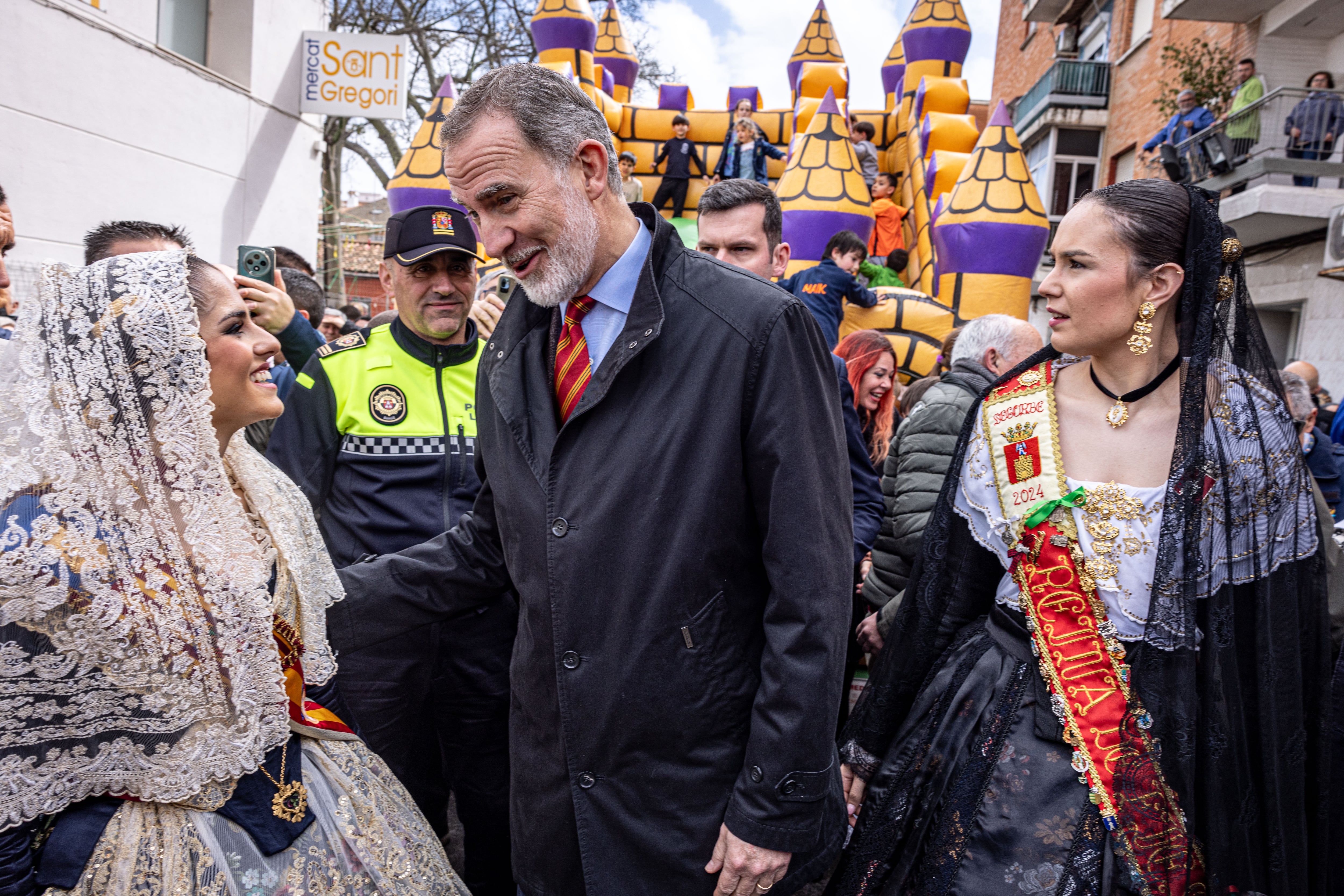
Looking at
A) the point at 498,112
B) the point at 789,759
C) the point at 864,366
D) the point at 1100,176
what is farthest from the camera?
the point at 1100,176

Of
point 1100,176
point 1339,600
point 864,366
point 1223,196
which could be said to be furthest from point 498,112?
point 1100,176

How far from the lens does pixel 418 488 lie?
8.19 feet

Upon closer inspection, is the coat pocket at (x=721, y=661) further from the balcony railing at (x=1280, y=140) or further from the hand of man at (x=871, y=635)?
the balcony railing at (x=1280, y=140)

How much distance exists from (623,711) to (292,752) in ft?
2.19

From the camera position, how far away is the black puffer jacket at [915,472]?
294 cm

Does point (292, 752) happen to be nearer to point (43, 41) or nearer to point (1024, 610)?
point (1024, 610)

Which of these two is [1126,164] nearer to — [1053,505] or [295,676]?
[1053,505]

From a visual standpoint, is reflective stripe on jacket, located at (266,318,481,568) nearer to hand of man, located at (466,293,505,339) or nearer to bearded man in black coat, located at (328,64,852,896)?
hand of man, located at (466,293,505,339)

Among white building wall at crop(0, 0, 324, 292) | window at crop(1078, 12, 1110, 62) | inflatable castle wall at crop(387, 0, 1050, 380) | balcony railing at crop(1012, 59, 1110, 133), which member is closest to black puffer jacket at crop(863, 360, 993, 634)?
inflatable castle wall at crop(387, 0, 1050, 380)

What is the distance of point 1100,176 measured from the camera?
19.5m

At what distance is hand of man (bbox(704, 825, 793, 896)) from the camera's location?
1.44 meters

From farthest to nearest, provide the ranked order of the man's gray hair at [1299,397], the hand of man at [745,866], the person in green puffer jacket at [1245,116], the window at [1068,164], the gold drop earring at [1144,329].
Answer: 1. the window at [1068,164]
2. the person in green puffer jacket at [1245,116]
3. the man's gray hair at [1299,397]
4. the gold drop earring at [1144,329]
5. the hand of man at [745,866]

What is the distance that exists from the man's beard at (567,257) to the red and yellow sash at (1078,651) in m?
1.09

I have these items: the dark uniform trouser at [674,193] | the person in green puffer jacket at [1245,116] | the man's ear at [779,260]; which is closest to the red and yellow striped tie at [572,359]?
the man's ear at [779,260]
